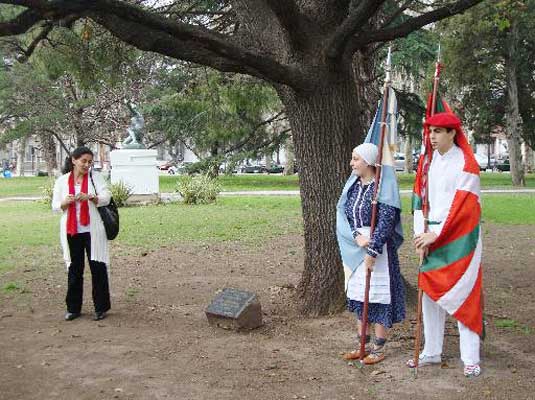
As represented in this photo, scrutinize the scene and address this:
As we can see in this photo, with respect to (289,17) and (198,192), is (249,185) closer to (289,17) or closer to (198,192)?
(198,192)

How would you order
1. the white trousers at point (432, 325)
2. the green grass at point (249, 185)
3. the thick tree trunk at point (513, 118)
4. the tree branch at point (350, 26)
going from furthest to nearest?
the green grass at point (249, 185) → the thick tree trunk at point (513, 118) → the tree branch at point (350, 26) → the white trousers at point (432, 325)

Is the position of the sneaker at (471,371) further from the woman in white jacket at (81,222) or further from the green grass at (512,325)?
the woman in white jacket at (81,222)

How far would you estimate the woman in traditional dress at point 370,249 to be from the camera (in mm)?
5500

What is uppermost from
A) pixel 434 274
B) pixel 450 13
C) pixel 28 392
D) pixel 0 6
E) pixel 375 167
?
pixel 0 6

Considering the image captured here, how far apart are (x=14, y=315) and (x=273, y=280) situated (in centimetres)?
335

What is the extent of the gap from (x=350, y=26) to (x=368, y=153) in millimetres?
1267

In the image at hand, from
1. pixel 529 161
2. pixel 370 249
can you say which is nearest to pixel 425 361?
pixel 370 249

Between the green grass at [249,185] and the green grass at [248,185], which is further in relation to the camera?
the green grass at [249,185]

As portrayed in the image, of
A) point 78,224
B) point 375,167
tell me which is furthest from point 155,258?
point 375,167

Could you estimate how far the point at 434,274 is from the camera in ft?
17.3

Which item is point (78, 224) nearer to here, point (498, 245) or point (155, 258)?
point (155, 258)

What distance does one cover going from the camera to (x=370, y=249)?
215 inches

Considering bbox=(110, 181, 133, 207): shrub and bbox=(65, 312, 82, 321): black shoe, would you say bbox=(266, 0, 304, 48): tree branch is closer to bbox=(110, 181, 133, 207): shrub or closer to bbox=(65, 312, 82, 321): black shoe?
bbox=(65, 312, 82, 321): black shoe

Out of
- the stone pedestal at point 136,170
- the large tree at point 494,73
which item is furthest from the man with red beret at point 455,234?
the large tree at point 494,73
